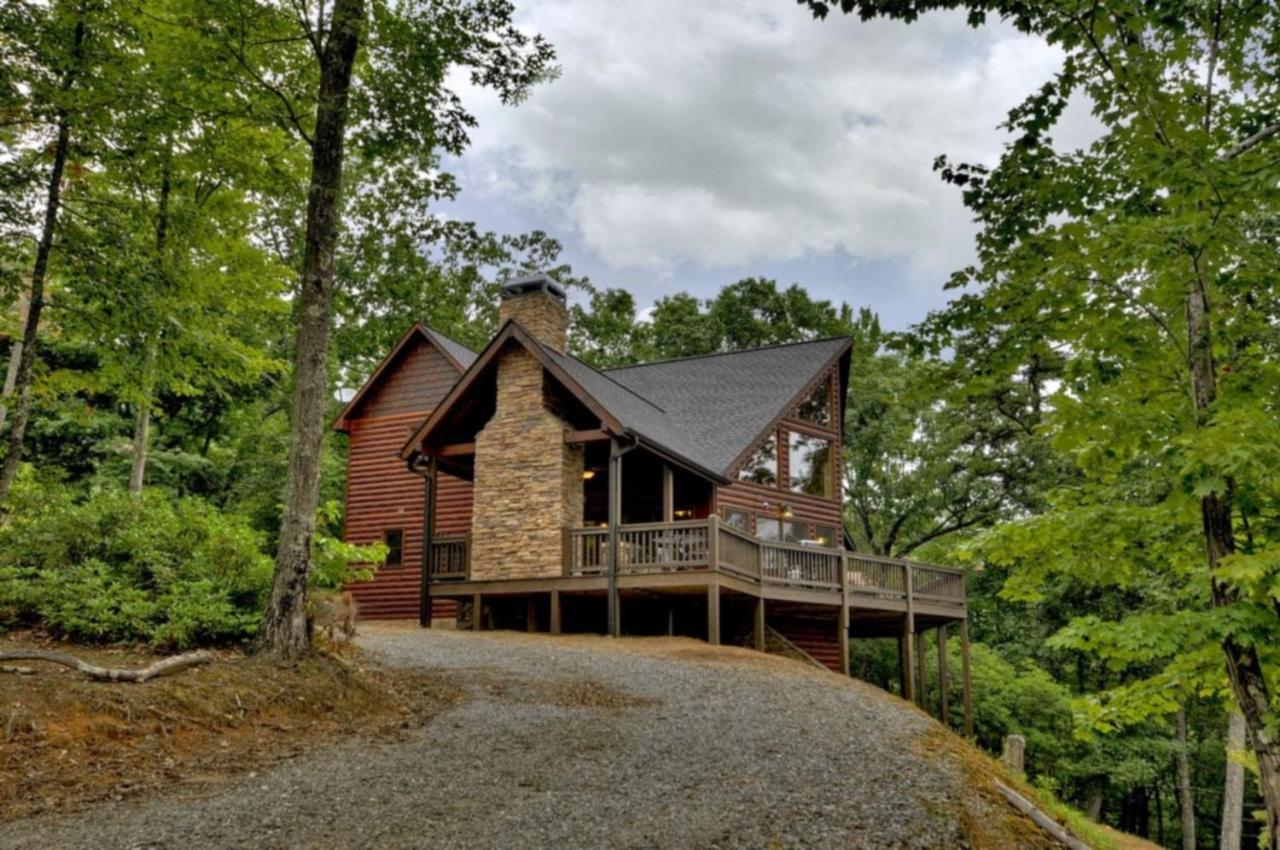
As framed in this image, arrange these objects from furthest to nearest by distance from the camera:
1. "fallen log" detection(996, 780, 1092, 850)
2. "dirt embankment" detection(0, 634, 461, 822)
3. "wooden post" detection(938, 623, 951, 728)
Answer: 1. "wooden post" detection(938, 623, 951, 728)
2. "fallen log" detection(996, 780, 1092, 850)
3. "dirt embankment" detection(0, 634, 461, 822)

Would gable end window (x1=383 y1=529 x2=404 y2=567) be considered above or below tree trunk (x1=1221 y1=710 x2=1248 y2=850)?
above

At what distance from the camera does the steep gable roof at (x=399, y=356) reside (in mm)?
21844

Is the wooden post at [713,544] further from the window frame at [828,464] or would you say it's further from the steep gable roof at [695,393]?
the window frame at [828,464]

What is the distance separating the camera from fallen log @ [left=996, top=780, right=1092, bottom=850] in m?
5.86

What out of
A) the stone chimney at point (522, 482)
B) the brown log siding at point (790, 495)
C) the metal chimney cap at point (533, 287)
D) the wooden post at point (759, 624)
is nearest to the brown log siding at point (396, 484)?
the metal chimney cap at point (533, 287)

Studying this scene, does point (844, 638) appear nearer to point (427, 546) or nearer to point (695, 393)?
point (695, 393)

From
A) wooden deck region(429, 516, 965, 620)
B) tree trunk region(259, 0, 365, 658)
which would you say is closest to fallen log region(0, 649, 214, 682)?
tree trunk region(259, 0, 365, 658)

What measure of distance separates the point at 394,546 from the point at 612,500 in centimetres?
871

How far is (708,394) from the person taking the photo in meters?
22.1

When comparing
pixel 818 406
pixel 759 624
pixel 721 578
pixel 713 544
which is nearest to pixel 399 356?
pixel 818 406

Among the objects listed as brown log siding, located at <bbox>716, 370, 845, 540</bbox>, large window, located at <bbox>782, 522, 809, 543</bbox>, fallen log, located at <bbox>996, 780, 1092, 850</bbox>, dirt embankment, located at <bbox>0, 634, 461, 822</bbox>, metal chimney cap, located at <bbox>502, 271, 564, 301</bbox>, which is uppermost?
metal chimney cap, located at <bbox>502, 271, 564, 301</bbox>

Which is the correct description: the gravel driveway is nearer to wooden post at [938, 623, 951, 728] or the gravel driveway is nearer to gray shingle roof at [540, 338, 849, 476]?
gray shingle roof at [540, 338, 849, 476]

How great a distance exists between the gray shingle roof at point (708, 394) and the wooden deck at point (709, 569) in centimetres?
202

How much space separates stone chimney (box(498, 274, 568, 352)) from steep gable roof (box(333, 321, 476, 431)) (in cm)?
375
